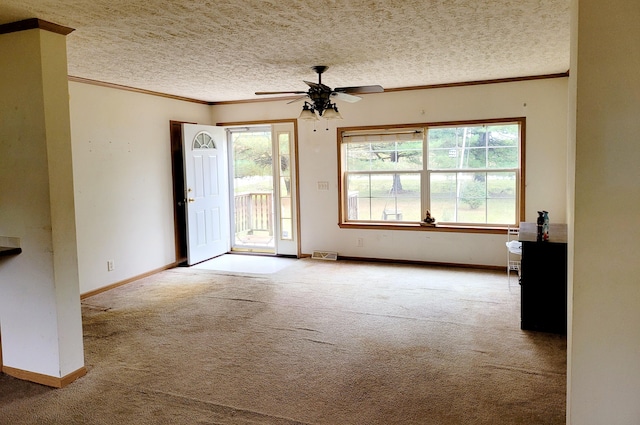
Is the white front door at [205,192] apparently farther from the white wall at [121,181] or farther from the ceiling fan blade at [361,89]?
the ceiling fan blade at [361,89]

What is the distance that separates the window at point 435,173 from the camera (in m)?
5.71

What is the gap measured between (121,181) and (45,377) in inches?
110

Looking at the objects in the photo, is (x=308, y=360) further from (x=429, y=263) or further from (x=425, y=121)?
(x=425, y=121)

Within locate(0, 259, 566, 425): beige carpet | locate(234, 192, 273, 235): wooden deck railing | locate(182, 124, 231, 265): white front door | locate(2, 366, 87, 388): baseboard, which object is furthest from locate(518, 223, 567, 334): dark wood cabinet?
locate(234, 192, 273, 235): wooden deck railing

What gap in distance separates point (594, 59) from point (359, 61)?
2.73m

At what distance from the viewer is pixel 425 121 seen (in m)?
5.94

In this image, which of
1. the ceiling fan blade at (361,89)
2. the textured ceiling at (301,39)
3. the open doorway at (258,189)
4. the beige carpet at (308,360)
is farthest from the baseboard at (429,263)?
the ceiling fan blade at (361,89)

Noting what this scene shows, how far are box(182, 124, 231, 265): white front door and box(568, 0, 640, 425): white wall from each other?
205 inches

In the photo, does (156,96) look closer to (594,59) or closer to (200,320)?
(200,320)

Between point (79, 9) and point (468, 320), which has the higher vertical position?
point (79, 9)

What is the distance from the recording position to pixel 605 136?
Result: 1783mm

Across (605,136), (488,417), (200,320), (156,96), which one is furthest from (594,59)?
(156,96)

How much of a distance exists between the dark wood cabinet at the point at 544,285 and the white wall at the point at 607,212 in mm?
1932

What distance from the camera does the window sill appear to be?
5.72m
